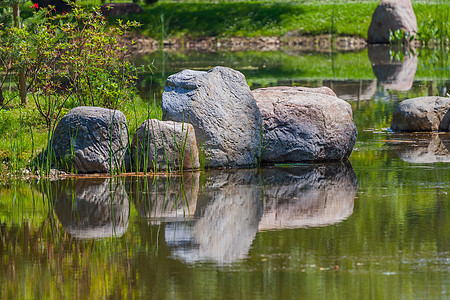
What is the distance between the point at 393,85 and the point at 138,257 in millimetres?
16887

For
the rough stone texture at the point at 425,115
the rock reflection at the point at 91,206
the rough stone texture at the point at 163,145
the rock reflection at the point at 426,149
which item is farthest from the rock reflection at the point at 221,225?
the rough stone texture at the point at 425,115

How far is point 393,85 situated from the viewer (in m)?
23.1

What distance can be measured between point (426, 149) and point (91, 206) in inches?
240

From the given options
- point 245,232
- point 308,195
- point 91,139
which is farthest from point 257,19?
point 245,232

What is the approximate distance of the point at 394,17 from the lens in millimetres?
37219

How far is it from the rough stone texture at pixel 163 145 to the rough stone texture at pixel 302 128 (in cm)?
135

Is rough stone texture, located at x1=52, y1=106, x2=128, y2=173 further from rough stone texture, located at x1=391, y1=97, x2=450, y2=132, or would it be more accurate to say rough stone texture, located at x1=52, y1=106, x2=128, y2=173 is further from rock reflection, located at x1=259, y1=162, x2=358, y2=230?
rough stone texture, located at x1=391, y1=97, x2=450, y2=132

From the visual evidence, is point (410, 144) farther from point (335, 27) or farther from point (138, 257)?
point (335, 27)

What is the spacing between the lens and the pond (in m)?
6.58

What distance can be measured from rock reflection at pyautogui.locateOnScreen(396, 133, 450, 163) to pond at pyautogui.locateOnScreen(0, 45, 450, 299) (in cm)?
3

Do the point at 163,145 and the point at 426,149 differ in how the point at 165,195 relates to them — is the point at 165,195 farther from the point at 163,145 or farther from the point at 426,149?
the point at 426,149

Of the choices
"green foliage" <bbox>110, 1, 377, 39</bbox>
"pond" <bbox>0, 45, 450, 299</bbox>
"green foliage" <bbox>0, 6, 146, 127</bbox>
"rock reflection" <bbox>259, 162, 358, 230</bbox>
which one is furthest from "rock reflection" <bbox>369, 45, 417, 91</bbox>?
"rock reflection" <bbox>259, 162, 358, 230</bbox>

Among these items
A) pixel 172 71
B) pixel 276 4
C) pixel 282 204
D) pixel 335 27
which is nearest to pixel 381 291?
pixel 282 204

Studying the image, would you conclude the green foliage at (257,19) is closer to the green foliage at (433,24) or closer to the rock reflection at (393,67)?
the green foliage at (433,24)
